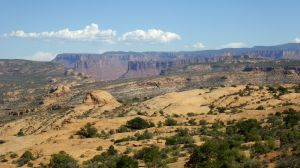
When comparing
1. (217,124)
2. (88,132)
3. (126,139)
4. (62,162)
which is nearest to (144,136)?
(126,139)

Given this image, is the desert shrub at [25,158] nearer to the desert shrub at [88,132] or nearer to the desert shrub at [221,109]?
the desert shrub at [88,132]

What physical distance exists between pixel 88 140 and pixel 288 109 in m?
23.5

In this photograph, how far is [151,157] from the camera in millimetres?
37250

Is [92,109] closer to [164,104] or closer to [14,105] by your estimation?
[164,104]

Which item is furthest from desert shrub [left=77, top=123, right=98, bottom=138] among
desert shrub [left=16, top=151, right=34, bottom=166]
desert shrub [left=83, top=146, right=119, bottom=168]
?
desert shrub [left=83, top=146, right=119, bottom=168]

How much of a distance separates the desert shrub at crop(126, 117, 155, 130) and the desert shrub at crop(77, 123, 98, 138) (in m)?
4.60

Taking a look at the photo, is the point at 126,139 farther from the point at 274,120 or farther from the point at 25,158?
the point at 274,120

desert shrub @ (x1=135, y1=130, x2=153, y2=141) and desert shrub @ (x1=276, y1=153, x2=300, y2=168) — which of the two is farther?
desert shrub @ (x1=135, y1=130, x2=153, y2=141)

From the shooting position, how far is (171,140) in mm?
44531

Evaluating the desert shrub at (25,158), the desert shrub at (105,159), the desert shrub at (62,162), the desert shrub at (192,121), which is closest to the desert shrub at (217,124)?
the desert shrub at (192,121)

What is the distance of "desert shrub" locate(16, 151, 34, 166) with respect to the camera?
44438 millimetres

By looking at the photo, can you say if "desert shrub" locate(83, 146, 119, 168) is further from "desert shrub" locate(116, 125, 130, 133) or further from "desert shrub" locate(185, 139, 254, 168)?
"desert shrub" locate(116, 125, 130, 133)

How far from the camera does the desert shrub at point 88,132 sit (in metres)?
58.2

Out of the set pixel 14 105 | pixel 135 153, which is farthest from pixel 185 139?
pixel 14 105
